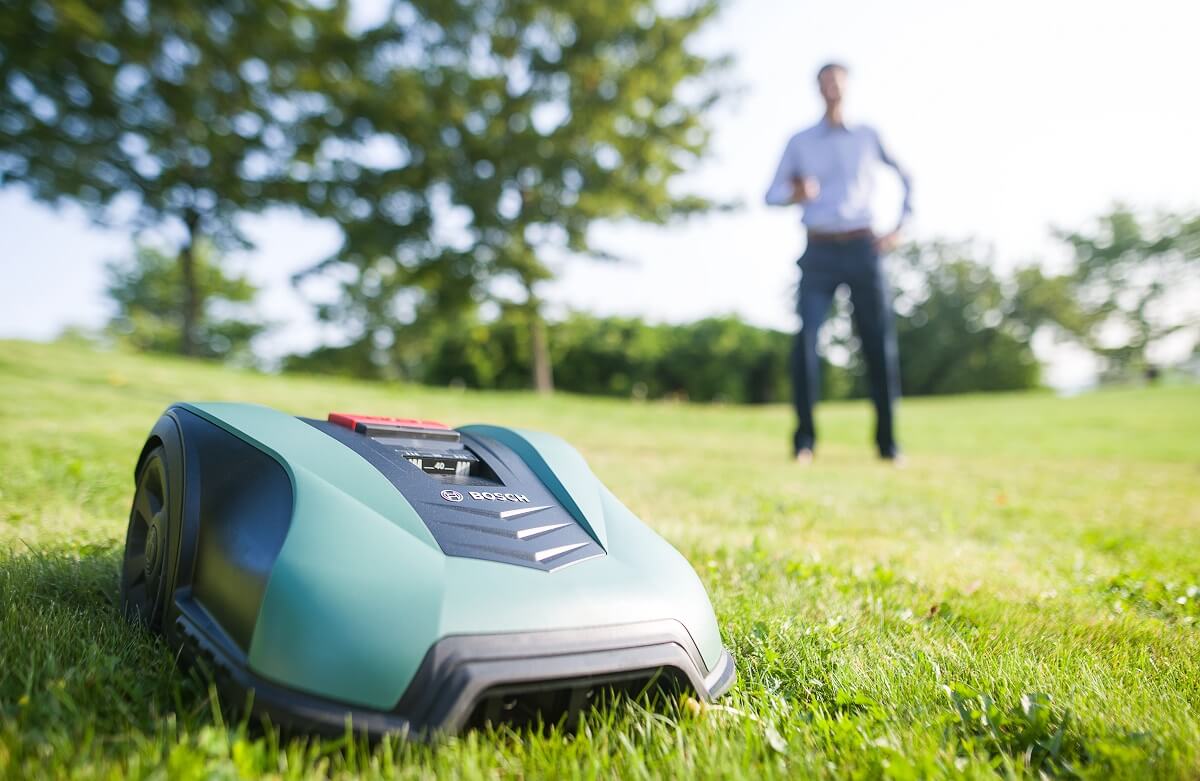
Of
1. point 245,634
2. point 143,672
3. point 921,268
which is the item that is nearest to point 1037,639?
point 245,634

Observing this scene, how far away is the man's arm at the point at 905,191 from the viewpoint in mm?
5121

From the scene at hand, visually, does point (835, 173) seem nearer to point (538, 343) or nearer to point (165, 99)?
point (538, 343)

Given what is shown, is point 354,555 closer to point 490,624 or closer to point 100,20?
point 490,624

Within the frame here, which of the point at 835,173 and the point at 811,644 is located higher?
the point at 835,173

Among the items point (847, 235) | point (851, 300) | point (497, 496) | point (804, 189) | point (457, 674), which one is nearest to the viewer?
point (457, 674)

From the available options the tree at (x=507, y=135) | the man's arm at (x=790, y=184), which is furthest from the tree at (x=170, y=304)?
the man's arm at (x=790, y=184)

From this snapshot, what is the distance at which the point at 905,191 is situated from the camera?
5246 mm

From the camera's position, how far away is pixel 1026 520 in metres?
3.68

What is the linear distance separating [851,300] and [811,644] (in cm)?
399

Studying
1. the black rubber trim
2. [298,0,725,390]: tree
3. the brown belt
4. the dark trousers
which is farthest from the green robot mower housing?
[298,0,725,390]: tree

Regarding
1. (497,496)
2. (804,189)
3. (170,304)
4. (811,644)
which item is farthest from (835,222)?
Result: (170,304)

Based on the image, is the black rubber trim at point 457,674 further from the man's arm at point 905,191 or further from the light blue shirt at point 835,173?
the man's arm at point 905,191

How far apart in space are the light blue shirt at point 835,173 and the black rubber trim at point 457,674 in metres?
4.44

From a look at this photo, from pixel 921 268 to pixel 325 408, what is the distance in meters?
36.7
